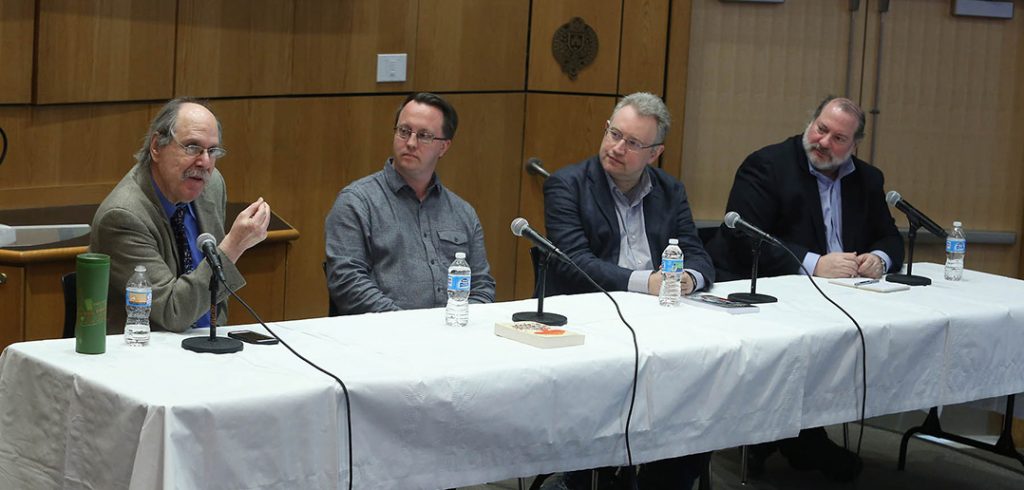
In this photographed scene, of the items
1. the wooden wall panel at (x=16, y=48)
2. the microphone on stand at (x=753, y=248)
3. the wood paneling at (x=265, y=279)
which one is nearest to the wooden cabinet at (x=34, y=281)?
the wooden wall panel at (x=16, y=48)

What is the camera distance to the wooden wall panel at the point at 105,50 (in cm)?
416

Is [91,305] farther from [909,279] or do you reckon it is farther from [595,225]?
[909,279]

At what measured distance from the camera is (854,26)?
5.46m

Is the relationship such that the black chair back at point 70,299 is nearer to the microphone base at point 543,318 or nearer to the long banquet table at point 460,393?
the long banquet table at point 460,393

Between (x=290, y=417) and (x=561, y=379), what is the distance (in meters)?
0.66

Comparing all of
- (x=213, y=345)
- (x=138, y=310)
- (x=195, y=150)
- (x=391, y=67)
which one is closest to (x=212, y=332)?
(x=213, y=345)

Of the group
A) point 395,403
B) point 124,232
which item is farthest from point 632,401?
point 124,232

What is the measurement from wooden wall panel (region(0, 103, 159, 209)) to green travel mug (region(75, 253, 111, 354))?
1.72 m

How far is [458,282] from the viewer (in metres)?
3.15

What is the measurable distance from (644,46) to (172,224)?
2.84 meters

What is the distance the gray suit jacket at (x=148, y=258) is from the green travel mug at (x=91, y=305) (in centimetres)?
26

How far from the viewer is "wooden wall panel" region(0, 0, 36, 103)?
13.1 ft

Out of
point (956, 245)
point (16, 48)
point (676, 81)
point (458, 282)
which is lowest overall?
point (458, 282)

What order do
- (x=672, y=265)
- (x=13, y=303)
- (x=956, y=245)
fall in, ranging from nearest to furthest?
(x=672, y=265) → (x=13, y=303) → (x=956, y=245)
